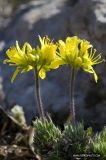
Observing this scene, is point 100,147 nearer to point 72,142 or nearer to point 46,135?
point 72,142

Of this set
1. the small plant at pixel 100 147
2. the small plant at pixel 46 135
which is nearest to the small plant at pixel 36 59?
the small plant at pixel 46 135

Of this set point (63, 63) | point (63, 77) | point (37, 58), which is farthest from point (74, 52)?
point (63, 77)

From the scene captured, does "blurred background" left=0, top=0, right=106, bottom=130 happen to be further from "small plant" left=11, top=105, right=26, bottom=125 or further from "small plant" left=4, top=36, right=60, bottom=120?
"small plant" left=4, top=36, right=60, bottom=120

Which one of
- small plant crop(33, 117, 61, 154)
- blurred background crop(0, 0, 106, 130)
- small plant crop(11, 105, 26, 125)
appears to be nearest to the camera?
small plant crop(33, 117, 61, 154)

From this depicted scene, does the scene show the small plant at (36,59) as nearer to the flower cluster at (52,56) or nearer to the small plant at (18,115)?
the flower cluster at (52,56)

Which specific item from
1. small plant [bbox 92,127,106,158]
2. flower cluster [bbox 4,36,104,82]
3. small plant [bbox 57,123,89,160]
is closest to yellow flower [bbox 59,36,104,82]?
flower cluster [bbox 4,36,104,82]
